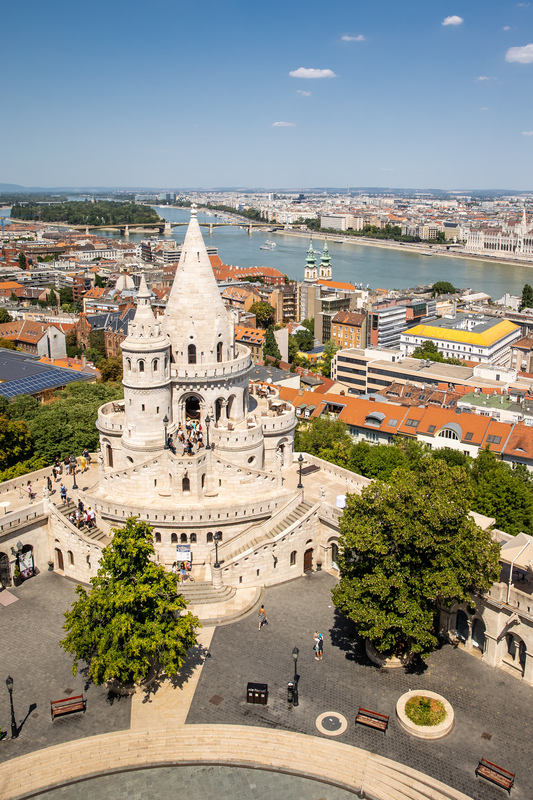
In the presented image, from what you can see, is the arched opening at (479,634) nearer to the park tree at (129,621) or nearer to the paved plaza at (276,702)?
the paved plaza at (276,702)

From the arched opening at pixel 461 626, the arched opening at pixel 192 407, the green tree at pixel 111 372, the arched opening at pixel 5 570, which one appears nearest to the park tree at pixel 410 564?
the arched opening at pixel 461 626

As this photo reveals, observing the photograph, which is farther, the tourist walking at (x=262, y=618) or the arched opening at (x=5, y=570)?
the arched opening at (x=5, y=570)

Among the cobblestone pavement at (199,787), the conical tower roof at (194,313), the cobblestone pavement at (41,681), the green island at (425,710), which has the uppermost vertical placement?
the conical tower roof at (194,313)

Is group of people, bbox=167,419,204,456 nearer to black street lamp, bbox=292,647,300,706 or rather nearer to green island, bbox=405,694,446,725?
black street lamp, bbox=292,647,300,706

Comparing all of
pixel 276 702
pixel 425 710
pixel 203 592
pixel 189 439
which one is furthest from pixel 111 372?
pixel 425 710

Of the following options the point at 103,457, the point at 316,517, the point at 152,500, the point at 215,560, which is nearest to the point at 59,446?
the point at 103,457

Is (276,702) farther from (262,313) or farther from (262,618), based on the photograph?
(262,313)

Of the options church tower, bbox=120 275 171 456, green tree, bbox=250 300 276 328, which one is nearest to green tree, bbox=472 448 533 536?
church tower, bbox=120 275 171 456
